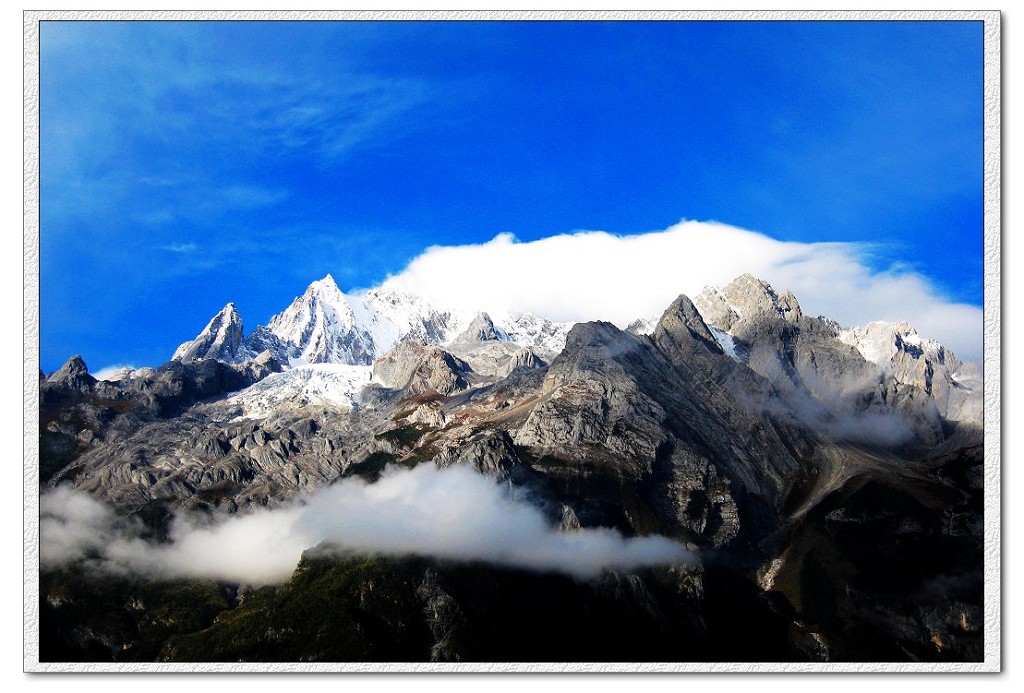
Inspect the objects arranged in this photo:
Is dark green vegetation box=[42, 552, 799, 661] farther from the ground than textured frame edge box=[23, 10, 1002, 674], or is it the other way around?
textured frame edge box=[23, 10, 1002, 674]

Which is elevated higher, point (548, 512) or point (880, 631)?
point (548, 512)

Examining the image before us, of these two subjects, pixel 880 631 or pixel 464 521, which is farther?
pixel 464 521

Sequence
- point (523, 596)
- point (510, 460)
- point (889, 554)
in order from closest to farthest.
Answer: point (523, 596) → point (889, 554) → point (510, 460)

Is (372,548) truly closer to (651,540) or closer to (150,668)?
(651,540)

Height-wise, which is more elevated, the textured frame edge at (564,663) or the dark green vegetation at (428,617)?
the textured frame edge at (564,663)

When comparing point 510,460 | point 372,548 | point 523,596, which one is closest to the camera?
point 523,596

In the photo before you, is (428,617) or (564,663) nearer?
(564,663)

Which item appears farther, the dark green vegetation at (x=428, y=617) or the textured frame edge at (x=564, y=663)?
the dark green vegetation at (x=428, y=617)

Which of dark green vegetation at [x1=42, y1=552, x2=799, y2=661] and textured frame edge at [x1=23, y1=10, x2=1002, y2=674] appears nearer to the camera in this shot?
textured frame edge at [x1=23, y1=10, x2=1002, y2=674]

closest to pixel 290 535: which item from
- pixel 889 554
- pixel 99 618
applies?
pixel 99 618

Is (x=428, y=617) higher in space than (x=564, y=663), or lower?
lower
